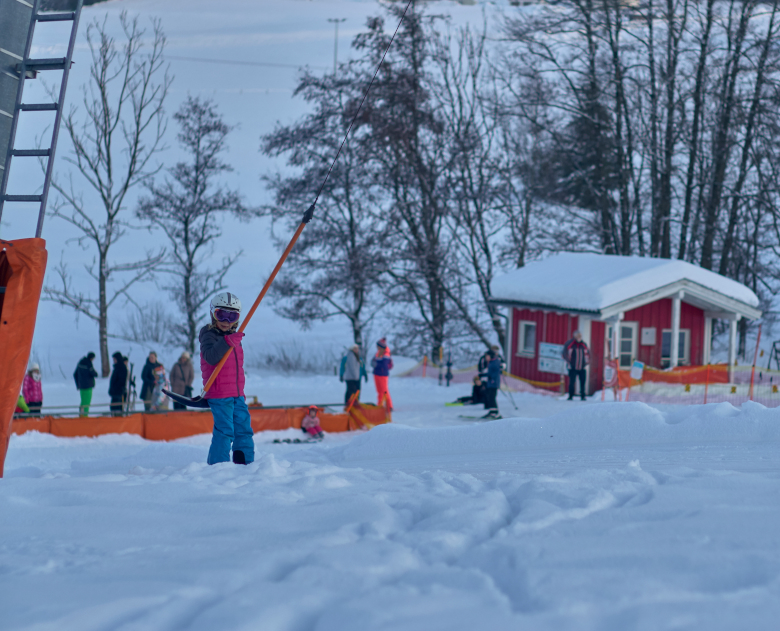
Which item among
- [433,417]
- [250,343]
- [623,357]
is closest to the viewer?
[433,417]

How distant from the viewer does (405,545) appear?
4000 millimetres

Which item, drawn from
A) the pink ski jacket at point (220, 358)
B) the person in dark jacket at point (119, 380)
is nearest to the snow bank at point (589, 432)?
the pink ski jacket at point (220, 358)

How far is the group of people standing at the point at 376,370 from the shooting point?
1589 cm

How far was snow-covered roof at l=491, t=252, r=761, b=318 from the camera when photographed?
761 inches

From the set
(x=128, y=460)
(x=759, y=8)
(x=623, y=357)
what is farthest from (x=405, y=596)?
(x=759, y=8)

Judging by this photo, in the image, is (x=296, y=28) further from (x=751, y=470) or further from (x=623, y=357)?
(x=751, y=470)

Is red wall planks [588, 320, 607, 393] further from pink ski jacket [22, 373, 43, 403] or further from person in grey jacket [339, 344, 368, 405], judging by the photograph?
pink ski jacket [22, 373, 43, 403]

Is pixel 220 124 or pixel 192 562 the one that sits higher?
pixel 220 124

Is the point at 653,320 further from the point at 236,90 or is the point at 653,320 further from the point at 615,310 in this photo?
the point at 236,90

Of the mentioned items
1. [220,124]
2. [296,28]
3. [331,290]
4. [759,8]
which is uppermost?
[296,28]

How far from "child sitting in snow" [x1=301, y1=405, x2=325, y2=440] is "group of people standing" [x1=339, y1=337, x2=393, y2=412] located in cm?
210

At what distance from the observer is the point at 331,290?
27.7 m

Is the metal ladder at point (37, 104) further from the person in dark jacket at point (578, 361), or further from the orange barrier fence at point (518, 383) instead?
the person in dark jacket at point (578, 361)

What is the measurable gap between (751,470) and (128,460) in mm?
6384
